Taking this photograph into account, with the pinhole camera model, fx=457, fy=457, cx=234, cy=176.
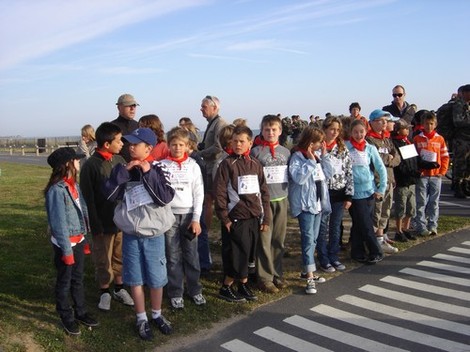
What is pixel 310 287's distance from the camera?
5391 millimetres

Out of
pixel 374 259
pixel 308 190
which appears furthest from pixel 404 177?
pixel 308 190

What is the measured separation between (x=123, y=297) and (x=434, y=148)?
17.6 feet

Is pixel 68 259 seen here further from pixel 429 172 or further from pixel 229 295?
pixel 429 172

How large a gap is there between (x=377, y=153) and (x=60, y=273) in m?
4.33

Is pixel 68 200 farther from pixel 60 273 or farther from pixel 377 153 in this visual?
pixel 377 153

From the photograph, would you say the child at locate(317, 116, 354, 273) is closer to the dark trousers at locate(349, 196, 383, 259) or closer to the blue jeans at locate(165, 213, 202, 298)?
the dark trousers at locate(349, 196, 383, 259)

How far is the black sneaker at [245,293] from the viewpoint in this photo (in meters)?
5.18

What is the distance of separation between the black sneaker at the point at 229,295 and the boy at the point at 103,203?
1.02m

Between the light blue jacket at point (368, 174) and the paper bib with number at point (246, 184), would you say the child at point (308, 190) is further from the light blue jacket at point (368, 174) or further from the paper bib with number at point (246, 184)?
the light blue jacket at point (368, 174)

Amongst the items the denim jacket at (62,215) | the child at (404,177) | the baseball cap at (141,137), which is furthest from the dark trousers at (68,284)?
the child at (404,177)

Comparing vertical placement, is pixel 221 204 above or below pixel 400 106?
below

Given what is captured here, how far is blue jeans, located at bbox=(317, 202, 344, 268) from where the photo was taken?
6078 mm

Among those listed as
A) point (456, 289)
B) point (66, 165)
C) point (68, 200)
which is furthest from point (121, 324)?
point (456, 289)

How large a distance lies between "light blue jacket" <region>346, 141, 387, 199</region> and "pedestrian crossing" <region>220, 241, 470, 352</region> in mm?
1161
